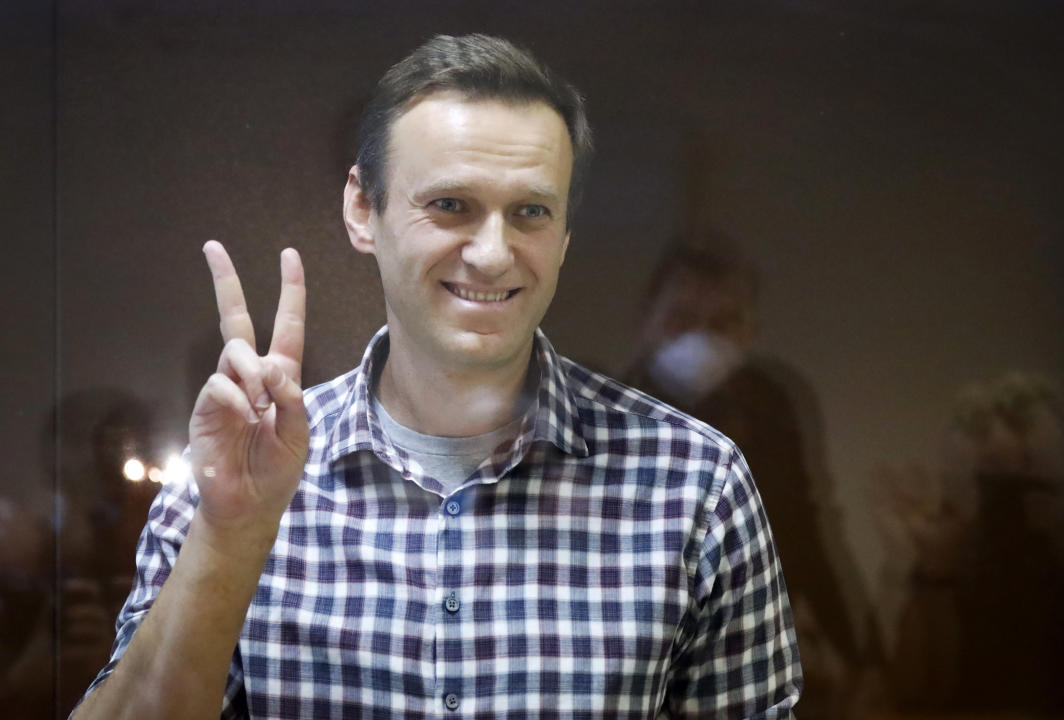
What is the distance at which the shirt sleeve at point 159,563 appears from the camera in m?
0.96

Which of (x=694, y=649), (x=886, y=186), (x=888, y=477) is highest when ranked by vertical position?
(x=886, y=186)

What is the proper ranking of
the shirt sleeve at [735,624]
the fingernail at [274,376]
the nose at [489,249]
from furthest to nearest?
the shirt sleeve at [735,624]
the nose at [489,249]
the fingernail at [274,376]

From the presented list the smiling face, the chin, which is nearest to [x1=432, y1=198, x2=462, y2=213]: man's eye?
the smiling face

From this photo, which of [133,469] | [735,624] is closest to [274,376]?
[133,469]

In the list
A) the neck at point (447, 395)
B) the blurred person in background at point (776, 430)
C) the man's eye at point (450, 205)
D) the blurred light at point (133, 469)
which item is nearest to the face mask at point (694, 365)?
the blurred person in background at point (776, 430)

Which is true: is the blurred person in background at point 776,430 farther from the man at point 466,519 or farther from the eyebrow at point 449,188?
the eyebrow at point 449,188

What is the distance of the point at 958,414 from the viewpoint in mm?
1107

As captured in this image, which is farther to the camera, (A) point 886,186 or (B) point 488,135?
(A) point 886,186

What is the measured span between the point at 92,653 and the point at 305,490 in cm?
25

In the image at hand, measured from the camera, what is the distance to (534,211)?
96 cm

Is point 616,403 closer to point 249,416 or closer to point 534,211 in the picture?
point 534,211

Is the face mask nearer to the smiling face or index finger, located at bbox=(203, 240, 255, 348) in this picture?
the smiling face

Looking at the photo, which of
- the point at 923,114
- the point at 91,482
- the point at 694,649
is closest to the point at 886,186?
the point at 923,114

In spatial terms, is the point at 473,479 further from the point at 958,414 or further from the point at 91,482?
the point at 958,414
